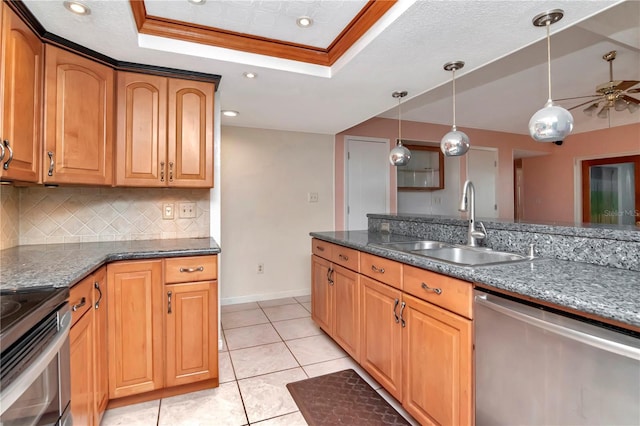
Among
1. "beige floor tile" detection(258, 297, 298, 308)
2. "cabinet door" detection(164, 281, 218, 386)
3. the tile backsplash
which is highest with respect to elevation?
the tile backsplash

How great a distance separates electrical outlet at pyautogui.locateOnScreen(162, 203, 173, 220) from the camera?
96.0 inches

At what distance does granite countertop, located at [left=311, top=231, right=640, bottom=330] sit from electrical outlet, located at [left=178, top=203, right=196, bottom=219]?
172 centimetres

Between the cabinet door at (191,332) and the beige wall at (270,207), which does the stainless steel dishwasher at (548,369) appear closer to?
the cabinet door at (191,332)

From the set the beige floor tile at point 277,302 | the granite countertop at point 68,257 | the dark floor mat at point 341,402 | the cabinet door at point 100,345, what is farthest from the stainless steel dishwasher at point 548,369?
the beige floor tile at point 277,302

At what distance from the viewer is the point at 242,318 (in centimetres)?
326

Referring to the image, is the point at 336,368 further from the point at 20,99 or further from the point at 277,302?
the point at 20,99

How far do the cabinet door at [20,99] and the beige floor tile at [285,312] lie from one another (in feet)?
7.54

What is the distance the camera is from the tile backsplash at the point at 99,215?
209 centimetres

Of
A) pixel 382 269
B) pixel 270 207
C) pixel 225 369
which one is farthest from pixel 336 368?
pixel 270 207

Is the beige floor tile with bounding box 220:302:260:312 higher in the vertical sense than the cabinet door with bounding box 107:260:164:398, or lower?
lower

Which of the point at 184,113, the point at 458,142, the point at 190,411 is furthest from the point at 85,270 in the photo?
the point at 458,142

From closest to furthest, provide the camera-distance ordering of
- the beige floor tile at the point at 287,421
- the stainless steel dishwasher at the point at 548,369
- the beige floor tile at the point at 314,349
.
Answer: the stainless steel dishwasher at the point at 548,369, the beige floor tile at the point at 287,421, the beige floor tile at the point at 314,349

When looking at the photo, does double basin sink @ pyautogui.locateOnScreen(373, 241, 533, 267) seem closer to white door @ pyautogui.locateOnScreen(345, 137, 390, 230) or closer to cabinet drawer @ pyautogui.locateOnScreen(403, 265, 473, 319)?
cabinet drawer @ pyautogui.locateOnScreen(403, 265, 473, 319)

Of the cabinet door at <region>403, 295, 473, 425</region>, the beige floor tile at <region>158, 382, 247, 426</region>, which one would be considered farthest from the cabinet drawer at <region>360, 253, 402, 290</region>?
the beige floor tile at <region>158, 382, 247, 426</region>
